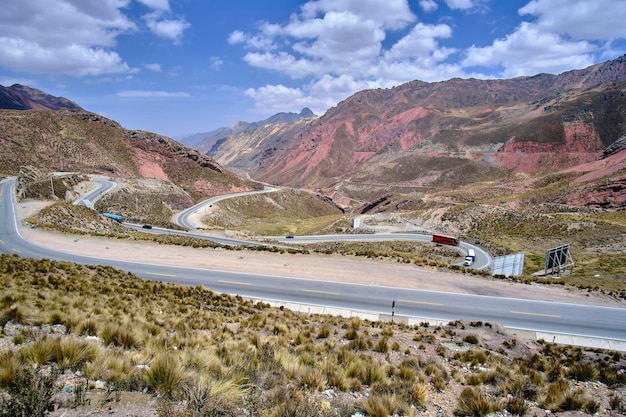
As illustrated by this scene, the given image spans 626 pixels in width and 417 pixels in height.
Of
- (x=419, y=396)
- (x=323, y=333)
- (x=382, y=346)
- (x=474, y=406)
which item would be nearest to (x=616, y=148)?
(x=382, y=346)

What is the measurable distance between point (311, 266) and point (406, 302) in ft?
26.4

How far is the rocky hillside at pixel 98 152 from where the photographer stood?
263 feet

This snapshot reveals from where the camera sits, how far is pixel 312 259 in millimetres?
26797

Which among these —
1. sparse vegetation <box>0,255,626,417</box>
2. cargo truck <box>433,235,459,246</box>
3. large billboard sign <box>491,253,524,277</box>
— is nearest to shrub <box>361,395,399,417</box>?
sparse vegetation <box>0,255,626,417</box>

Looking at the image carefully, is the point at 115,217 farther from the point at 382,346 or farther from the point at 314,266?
the point at 382,346

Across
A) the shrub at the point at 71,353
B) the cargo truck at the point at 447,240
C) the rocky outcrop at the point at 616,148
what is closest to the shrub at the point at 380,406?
the shrub at the point at 71,353

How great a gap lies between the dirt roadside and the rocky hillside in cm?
6398

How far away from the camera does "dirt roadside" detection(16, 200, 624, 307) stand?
69.1 ft

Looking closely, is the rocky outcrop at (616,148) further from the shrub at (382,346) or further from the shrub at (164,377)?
the shrub at (164,377)

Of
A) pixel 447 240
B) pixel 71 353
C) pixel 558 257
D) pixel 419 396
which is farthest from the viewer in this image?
pixel 447 240

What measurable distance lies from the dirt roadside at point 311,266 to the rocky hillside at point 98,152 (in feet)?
210

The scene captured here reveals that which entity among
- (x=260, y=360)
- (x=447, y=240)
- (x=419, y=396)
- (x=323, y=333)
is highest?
(x=447, y=240)

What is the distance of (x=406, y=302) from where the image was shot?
63.0 ft

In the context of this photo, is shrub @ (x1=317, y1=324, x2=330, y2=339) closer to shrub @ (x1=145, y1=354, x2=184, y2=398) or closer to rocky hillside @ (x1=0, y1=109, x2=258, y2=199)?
shrub @ (x1=145, y1=354, x2=184, y2=398)
